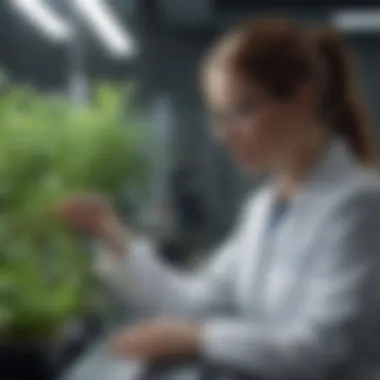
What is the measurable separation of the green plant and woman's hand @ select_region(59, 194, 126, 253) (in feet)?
0.04

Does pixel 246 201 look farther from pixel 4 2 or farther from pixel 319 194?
pixel 4 2

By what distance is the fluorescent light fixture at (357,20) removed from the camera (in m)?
0.81

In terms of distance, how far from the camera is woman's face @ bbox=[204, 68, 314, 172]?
0.81 metres

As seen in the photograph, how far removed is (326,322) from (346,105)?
0.81 ft

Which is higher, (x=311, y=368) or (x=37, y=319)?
(x=37, y=319)

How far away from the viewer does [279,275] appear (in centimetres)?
79

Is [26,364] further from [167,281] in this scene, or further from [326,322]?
[326,322]

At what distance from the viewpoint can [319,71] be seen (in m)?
0.79

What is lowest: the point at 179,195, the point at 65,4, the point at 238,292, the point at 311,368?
the point at 311,368

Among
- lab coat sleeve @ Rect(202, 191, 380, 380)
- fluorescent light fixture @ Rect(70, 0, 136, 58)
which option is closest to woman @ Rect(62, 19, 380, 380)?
lab coat sleeve @ Rect(202, 191, 380, 380)

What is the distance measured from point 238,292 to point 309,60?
279mm

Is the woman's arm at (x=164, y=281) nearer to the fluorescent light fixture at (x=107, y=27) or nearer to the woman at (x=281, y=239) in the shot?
the woman at (x=281, y=239)

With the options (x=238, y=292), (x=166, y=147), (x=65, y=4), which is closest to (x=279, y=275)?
(x=238, y=292)

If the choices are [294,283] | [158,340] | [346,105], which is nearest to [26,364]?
[158,340]
